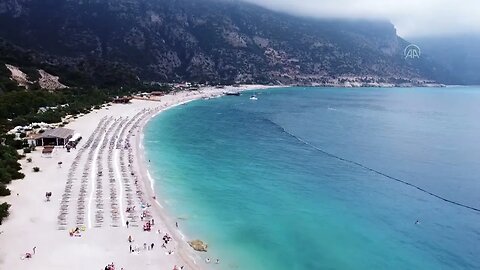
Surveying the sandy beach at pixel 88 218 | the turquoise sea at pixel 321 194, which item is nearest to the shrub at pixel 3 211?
the sandy beach at pixel 88 218

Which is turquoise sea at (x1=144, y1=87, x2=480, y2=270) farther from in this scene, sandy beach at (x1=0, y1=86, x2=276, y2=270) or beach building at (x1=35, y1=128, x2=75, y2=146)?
beach building at (x1=35, y1=128, x2=75, y2=146)

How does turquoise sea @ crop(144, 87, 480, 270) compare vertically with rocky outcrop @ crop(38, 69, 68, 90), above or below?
below

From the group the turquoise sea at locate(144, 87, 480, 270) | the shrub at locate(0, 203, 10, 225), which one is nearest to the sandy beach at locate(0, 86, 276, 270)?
the shrub at locate(0, 203, 10, 225)

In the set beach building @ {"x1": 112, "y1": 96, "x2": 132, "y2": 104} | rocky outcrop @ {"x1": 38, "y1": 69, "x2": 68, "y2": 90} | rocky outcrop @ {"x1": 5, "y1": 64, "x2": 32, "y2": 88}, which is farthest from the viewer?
rocky outcrop @ {"x1": 38, "y1": 69, "x2": 68, "y2": 90}

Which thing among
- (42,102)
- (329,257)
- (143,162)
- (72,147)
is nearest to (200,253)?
(329,257)

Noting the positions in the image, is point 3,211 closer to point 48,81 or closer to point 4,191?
point 4,191
